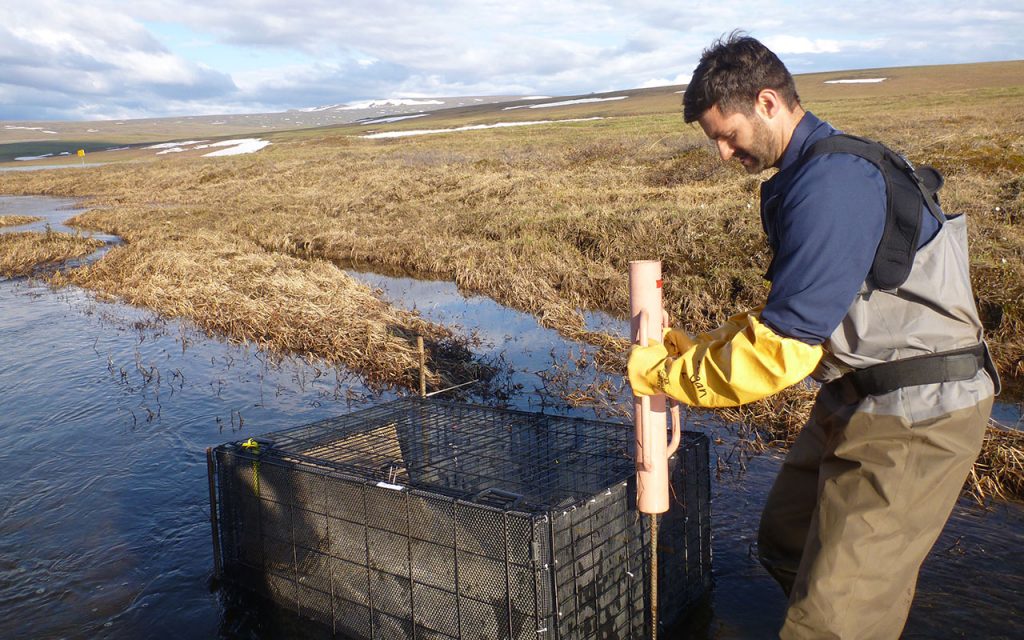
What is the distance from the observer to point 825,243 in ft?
7.85

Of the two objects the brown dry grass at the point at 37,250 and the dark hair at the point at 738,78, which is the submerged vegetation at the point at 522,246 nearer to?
the brown dry grass at the point at 37,250

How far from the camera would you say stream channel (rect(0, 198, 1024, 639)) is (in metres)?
4.12

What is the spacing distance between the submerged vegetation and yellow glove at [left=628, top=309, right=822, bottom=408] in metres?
3.51

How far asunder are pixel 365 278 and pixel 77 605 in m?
10.2

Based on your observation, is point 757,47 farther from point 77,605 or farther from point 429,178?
point 429,178

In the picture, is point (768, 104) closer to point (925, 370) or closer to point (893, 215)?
point (893, 215)

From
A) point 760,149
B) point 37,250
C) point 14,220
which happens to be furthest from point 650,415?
point 14,220

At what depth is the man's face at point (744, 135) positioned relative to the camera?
8.96 feet

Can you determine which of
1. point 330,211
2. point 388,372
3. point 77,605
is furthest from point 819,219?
point 330,211

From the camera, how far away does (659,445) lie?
306cm

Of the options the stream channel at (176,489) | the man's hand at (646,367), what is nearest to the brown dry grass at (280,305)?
the stream channel at (176,489)

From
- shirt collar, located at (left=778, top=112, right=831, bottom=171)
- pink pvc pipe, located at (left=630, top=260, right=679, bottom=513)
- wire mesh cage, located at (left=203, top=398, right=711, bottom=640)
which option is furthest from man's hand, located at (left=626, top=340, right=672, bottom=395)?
shirt collar, located at (left=778, top=112, right=831, bottom=171)

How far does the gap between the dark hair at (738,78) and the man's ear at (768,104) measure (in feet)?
0.04

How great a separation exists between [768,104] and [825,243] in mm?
580
